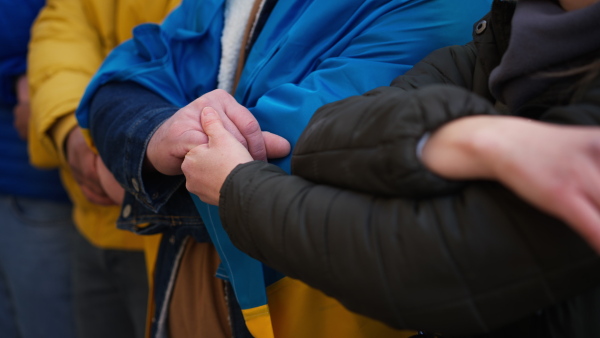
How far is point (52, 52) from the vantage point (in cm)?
128

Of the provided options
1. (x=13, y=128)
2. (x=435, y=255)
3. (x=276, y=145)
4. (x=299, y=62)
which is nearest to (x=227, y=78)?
(x=299, y=62)

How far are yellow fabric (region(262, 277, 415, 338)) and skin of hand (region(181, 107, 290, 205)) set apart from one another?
19 cm

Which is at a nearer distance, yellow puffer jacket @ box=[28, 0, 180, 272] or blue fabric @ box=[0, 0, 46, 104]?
yellow puffer jacket @ box=[28, 0, 180, 272]

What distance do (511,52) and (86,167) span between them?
0.97 metres

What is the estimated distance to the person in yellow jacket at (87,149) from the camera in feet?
3.96

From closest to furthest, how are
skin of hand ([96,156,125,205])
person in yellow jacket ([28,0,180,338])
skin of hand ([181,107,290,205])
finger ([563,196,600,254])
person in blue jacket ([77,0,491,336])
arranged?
1. finger ([563,196,600,254])
2. skin of hand ([181,107,290,205])
3. person in blue jacket ([77,0,491,336])
4. skin of hand ([96,156,125,205])
5. person in yellow jacket ([28,0,180,338])

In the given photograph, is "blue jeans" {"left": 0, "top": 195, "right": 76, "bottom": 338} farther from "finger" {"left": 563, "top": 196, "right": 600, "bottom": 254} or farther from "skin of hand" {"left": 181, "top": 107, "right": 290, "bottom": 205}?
"finger" {"left": 563, "top": 196, "right": 600, "bottom": 254}

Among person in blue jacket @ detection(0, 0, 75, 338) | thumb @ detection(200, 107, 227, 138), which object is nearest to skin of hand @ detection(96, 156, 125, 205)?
thumb @ detection(200, 107, 227, 138)

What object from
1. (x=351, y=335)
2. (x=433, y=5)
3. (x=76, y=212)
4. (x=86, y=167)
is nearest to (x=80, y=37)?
(x=86, y=167)

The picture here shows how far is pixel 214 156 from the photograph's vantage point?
67 cm

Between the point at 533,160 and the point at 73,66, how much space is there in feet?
3.96

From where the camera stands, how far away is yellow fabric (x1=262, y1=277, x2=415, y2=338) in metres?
0.73

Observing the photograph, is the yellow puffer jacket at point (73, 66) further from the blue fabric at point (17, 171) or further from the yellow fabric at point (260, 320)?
the yellow fabric at point (260, 320)

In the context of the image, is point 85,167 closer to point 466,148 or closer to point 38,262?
point 38,262
